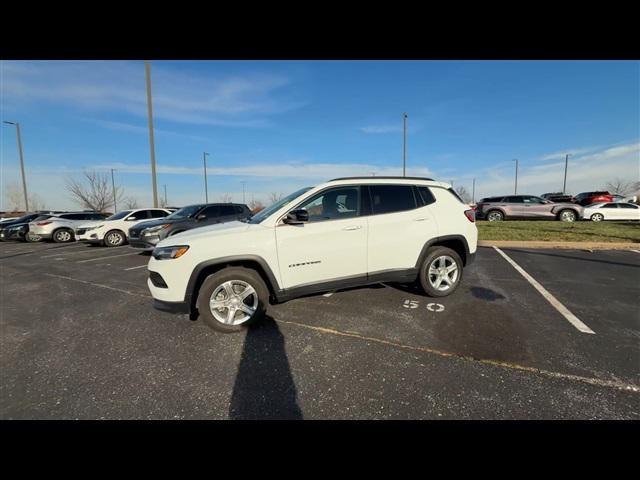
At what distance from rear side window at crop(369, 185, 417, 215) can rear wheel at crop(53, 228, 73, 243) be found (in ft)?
55.9

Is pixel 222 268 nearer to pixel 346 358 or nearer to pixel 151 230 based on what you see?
pixel 346 358

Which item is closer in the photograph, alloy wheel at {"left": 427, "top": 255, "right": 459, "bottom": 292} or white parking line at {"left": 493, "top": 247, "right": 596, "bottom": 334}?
white parking line at {"left": 493, "top": 247, "right": 596, "bottom": 334}

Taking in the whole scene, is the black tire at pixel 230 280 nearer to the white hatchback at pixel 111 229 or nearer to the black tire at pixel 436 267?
the black tire at pixel 436 267

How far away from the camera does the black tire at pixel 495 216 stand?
16.2m

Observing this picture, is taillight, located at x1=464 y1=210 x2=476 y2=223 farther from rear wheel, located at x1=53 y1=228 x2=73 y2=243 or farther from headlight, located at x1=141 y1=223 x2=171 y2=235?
rear wheel, located at x1=53 y1=228 x2=73 y2=243

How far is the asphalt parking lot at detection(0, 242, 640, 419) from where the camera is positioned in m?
2.08

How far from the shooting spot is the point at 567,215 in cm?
1548

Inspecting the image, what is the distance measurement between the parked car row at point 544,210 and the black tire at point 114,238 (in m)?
19.1

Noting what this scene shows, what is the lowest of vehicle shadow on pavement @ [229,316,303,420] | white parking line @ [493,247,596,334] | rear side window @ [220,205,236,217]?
vehicle shadow on pavement @ [229,316,303,420]

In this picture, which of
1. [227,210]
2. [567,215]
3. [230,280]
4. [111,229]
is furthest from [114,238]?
[567,215]

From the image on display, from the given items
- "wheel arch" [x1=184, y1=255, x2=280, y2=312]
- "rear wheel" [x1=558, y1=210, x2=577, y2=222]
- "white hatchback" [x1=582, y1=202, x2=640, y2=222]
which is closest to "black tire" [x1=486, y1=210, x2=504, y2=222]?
"rear wheel" [x1=558, y1=210, x2=577, y2=222]
